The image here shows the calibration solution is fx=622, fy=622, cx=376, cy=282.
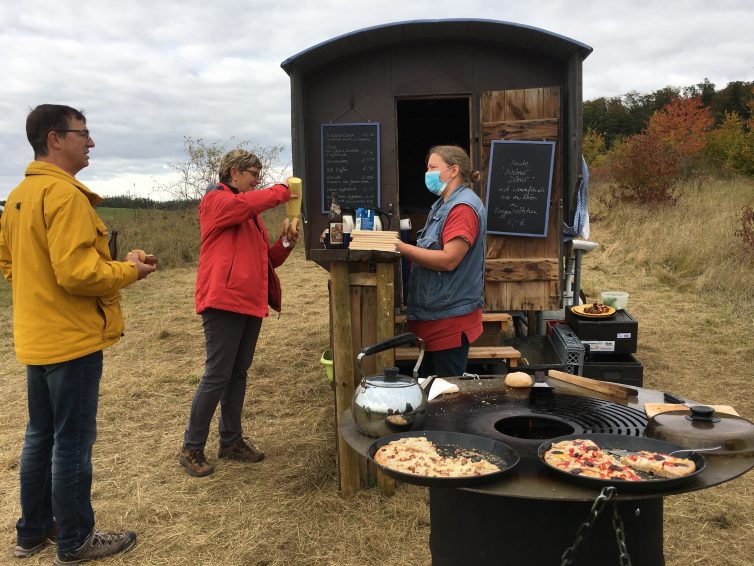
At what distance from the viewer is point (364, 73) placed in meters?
5.13

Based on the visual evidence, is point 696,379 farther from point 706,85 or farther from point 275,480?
point 706,85

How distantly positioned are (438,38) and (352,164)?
1.21 m

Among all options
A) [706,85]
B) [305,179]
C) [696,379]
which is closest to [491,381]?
[305,179]

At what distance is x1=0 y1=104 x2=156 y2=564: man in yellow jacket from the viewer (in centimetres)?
248

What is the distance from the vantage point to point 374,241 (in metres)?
3.30

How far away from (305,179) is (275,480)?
2.45 m

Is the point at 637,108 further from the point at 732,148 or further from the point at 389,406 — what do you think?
the point at 389,406

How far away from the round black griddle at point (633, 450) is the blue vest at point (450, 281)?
1.32m

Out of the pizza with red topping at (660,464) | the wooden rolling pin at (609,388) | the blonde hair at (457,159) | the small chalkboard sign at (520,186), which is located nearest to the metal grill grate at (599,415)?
the wooden rolling pin at (609,388)

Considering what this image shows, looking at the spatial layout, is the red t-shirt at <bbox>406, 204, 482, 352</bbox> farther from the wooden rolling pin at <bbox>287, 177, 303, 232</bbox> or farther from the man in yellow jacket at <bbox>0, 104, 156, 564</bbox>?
the man in yellow jacket at <bbox>0, 104, 156, 564</bbox>

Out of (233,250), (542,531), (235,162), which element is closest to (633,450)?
(542,531)

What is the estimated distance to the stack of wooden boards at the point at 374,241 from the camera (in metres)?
3.24

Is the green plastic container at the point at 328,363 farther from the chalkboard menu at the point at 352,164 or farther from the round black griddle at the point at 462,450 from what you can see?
the round black griddle at the point at 462,450

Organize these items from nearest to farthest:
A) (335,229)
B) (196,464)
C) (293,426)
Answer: (335,229) → (196,464) → (293,426)
